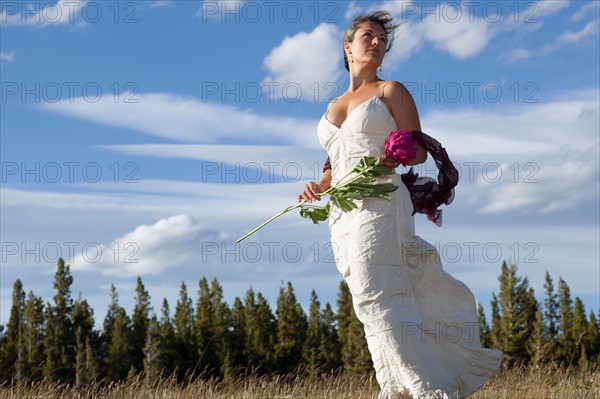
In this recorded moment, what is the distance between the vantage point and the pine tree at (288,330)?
2616 inches

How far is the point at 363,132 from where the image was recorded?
23.7 feet

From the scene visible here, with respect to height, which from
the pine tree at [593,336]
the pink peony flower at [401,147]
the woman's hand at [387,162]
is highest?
the pink peony flower at [401,147]

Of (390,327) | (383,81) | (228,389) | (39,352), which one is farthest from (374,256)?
(39,352)

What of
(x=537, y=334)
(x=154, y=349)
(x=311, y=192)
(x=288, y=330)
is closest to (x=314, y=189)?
(x=311, y=192)

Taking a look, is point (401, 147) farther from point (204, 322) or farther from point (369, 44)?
point (204, 322)

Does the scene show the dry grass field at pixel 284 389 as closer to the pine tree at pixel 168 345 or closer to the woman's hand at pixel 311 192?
the woman's hand at pixel 311 192

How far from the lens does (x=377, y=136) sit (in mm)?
7230

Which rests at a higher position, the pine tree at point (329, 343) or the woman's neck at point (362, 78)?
the woman's neck at point (362, 78)

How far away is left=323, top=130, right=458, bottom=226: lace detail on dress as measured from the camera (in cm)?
755

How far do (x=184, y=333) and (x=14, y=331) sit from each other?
14414mm

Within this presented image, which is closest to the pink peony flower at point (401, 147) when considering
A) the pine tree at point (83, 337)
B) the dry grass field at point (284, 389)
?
the dry grass field at point (284, 389)

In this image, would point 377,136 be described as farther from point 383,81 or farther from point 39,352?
point 39,352

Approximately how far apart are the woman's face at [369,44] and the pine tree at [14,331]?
5709 centimetres

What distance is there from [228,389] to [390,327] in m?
3.93
